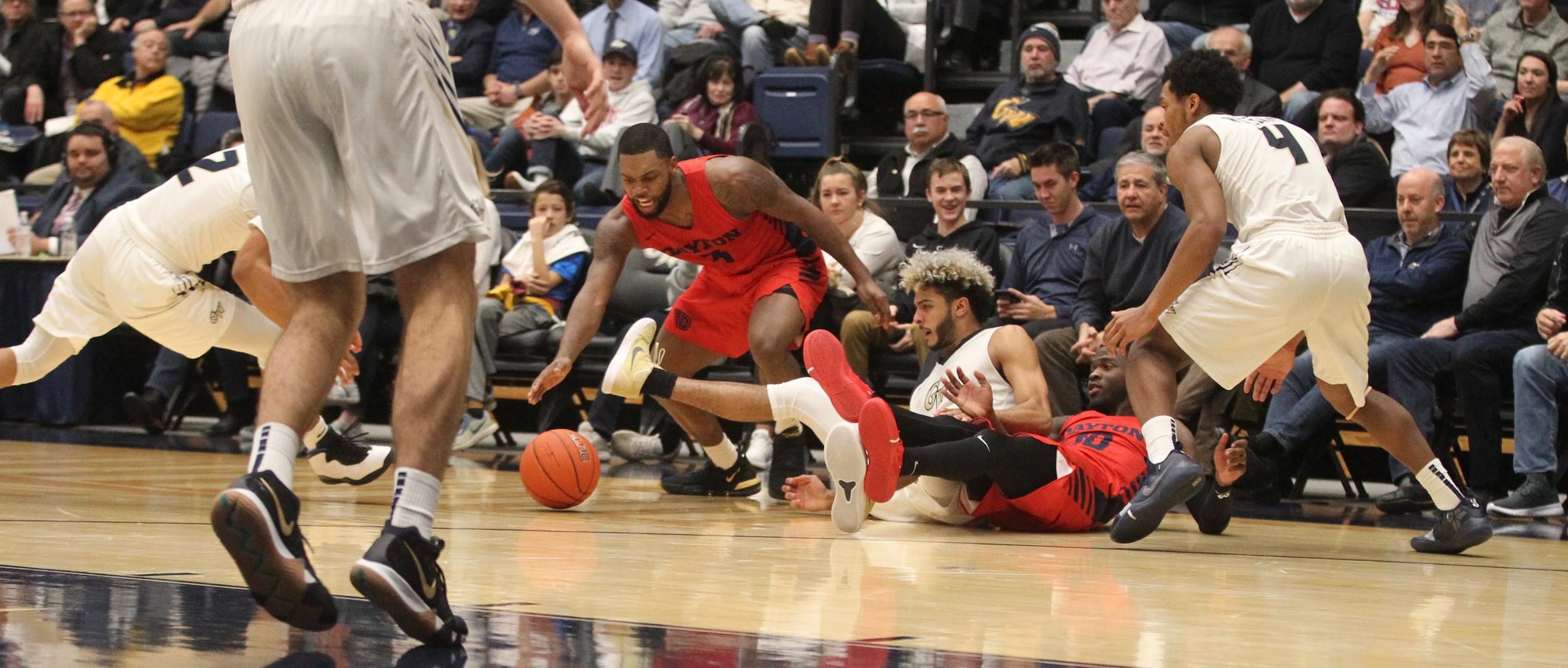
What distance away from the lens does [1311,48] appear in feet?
29.9

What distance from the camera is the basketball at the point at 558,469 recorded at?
524cm

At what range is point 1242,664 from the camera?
101 inches

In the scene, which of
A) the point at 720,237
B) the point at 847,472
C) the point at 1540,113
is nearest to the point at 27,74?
the point at 720,237

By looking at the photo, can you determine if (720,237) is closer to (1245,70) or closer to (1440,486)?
(1440,486)

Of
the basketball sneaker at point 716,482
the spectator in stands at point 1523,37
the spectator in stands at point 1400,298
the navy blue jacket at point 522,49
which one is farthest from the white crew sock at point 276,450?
the navy blue jacket at point 522,49

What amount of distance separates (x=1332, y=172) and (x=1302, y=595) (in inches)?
183

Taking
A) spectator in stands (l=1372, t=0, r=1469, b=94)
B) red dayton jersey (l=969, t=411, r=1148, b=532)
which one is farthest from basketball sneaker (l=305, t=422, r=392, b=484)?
spectator in stands (l=1372, t=0, r=1469, b=94)

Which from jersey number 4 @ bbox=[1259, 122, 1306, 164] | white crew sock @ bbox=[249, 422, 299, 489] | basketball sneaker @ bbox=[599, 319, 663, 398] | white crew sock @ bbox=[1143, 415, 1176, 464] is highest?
jersey number 4 @ bbox=[1259, 122, 1306, 164]

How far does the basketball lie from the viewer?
5.24 meters

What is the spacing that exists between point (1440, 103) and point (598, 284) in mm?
4916

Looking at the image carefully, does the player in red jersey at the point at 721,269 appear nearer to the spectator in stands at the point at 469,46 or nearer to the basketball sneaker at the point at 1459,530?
the basketball sneaker at the point at 1459,530

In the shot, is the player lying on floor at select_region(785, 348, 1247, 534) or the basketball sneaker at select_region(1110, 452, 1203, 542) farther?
the player lying on floor at select_region(785, 348, 1247, 534)

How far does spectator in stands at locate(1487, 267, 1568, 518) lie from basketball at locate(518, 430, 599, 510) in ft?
11.9

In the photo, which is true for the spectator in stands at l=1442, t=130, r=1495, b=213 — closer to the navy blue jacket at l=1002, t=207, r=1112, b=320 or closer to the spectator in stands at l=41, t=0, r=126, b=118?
the navy blue jacket at l=1002, t=207, r=1112, b=320
